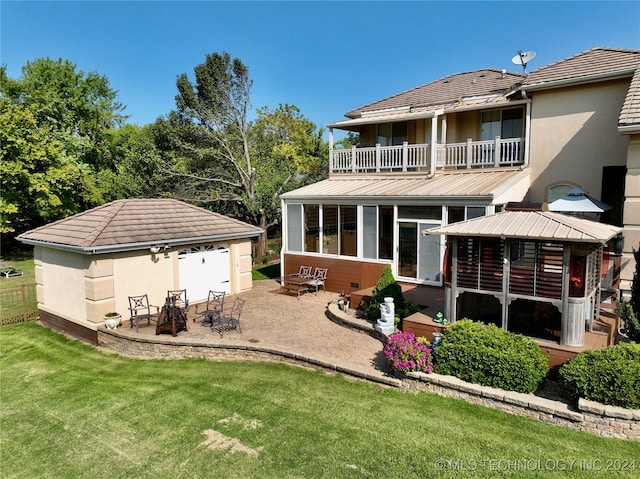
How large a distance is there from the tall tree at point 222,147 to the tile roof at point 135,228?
42.8ft

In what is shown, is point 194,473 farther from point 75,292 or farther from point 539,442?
point 75,292

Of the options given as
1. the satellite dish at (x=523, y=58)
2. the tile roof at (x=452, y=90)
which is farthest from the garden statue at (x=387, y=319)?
the satellite dish at (x=523, y=58)

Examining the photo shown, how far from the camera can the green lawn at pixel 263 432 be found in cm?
625

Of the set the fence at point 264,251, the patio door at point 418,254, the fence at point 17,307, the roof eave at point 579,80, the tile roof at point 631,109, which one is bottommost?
the fence at point 17,307

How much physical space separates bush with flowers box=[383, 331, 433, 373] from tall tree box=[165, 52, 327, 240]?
22.8 metres

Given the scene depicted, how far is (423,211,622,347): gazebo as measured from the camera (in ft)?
26.8

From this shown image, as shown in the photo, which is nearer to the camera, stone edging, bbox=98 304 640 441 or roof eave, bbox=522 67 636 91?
stone edging, bbox=98 304 640 441

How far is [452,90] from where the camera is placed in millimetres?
19484

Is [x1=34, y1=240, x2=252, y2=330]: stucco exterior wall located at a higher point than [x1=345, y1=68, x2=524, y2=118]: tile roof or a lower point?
lower

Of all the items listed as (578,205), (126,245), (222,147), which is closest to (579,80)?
(578,205)

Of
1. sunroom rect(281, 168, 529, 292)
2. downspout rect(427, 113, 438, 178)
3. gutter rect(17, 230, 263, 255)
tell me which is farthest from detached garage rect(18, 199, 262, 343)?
downspout rect(427, 113, 438, 178)

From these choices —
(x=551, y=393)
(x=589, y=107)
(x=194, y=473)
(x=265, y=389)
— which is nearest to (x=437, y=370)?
(x=551, y=393)

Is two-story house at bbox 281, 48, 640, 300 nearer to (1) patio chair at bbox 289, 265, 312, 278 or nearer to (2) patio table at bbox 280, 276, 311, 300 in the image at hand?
(1) patio chair at bbox 289, 265, 312, 278

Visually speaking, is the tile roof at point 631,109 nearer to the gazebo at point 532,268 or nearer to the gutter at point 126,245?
the gazebo at point 532,268
